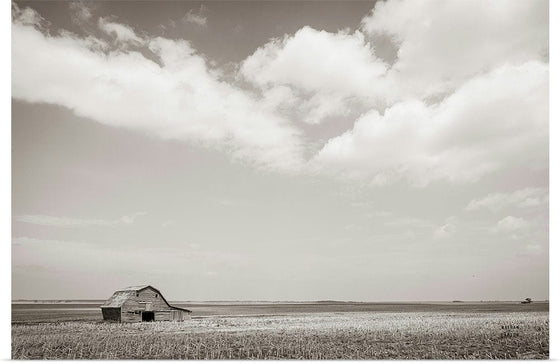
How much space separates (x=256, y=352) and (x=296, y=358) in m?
2.51

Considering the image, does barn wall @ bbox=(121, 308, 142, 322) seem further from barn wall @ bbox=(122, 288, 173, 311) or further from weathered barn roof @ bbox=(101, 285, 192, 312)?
weathered barn roof @ bbox=(101, 285, 192, 312)

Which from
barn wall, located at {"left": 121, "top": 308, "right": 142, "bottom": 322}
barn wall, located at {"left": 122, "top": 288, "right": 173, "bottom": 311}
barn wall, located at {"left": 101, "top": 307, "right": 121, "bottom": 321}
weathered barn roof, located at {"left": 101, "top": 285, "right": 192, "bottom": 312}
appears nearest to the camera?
barn wall, located at {"left": 121, "top": 308, "right": 142, "bottom": 322}

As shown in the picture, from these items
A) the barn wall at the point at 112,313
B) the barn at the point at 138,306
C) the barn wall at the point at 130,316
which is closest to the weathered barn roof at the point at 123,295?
the barn at the point at 138,306

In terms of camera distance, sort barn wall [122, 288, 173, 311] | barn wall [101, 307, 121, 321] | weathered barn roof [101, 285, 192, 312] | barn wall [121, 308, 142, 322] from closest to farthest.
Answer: barn wall [121, 308, 142, 322], barn wall [101, 307, 121, 321], barn wall [122, 288, 173, 311], weathered barn roof [101, 285, 192, 312]

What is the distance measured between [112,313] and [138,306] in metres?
2.60

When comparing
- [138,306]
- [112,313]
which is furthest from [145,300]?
[112,313]

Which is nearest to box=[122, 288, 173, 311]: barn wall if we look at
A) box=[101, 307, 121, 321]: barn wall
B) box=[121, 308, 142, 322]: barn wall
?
box=[121, 308, 142, 322]: barn wall

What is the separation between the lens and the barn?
42.9 m

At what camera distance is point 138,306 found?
43.6 meters

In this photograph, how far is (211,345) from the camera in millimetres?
24688
